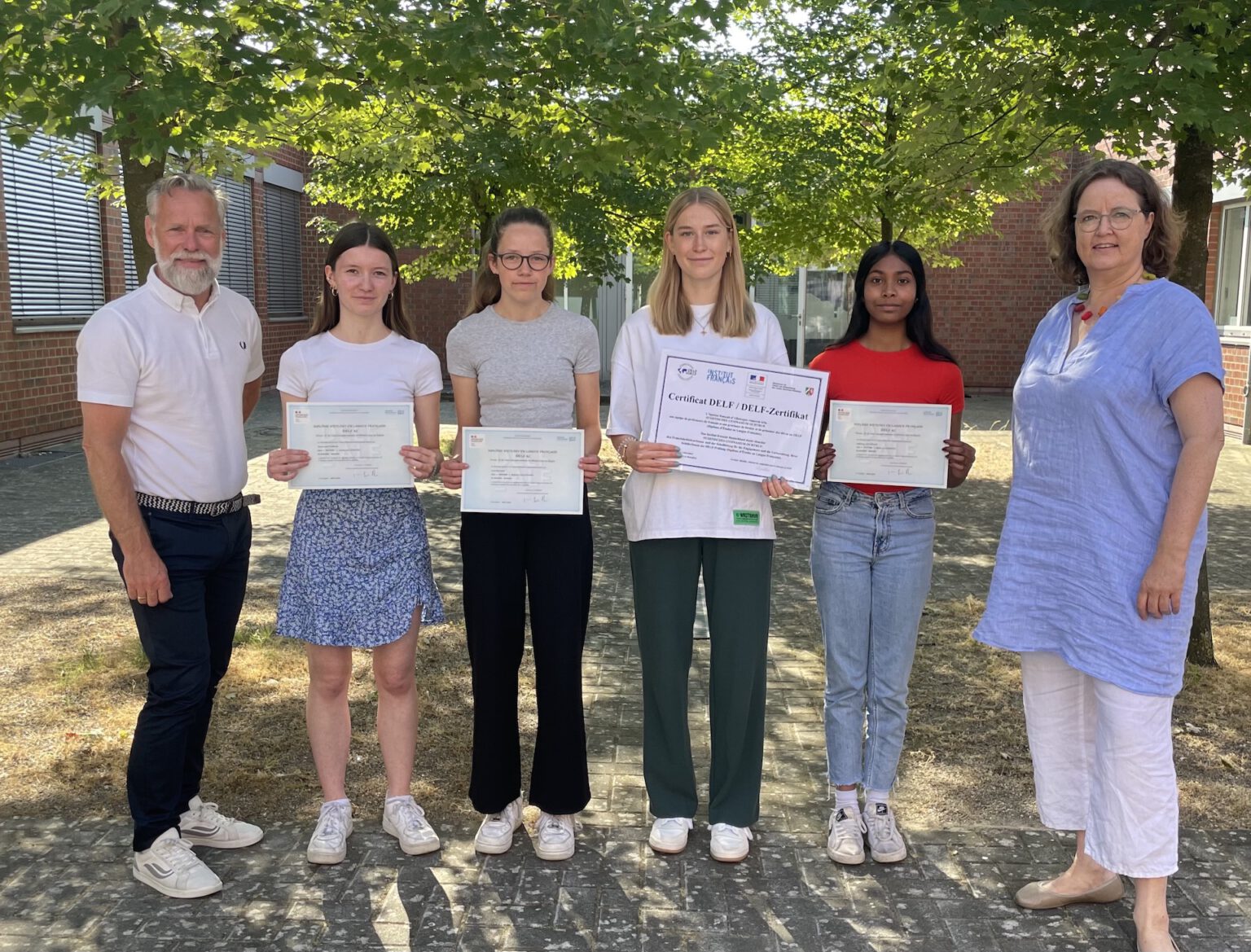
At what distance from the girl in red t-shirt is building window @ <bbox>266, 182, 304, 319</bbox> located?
68.8 feet

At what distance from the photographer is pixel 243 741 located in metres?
4.82

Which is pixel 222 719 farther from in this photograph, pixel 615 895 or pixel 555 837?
pixel 615 895

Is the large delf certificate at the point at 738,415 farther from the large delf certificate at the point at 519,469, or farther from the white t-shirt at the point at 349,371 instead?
the white t-shirt at the point at 349,371

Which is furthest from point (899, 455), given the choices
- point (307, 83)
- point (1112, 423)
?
point (307, 83)

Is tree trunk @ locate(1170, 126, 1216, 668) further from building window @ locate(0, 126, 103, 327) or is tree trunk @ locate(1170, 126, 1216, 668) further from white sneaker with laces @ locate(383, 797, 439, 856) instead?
building window @ locate(0, 126, 103, 327)

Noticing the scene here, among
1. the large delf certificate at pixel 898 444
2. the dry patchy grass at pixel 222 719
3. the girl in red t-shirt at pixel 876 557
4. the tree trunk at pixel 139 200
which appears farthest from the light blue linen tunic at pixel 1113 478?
the tree trunk at pixel 139 200

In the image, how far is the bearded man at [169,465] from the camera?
334 cm

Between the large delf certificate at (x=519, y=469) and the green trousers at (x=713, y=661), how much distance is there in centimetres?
38

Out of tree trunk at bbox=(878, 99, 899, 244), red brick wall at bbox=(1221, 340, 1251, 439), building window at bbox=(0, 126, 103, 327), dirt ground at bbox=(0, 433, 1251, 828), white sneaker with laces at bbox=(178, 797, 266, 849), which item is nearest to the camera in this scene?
white sneaker with laces at bbox=(178, 797, 266, 849)

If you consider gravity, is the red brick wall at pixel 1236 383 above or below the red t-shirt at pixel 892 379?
below

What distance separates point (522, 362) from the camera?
3.59 meters

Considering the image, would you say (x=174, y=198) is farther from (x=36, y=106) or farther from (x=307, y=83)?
(x=307, y=83)

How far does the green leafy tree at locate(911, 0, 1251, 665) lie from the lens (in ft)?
14.7

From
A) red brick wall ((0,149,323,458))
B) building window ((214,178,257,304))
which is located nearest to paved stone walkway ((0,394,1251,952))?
red brick wall ((0,149,323,458))
